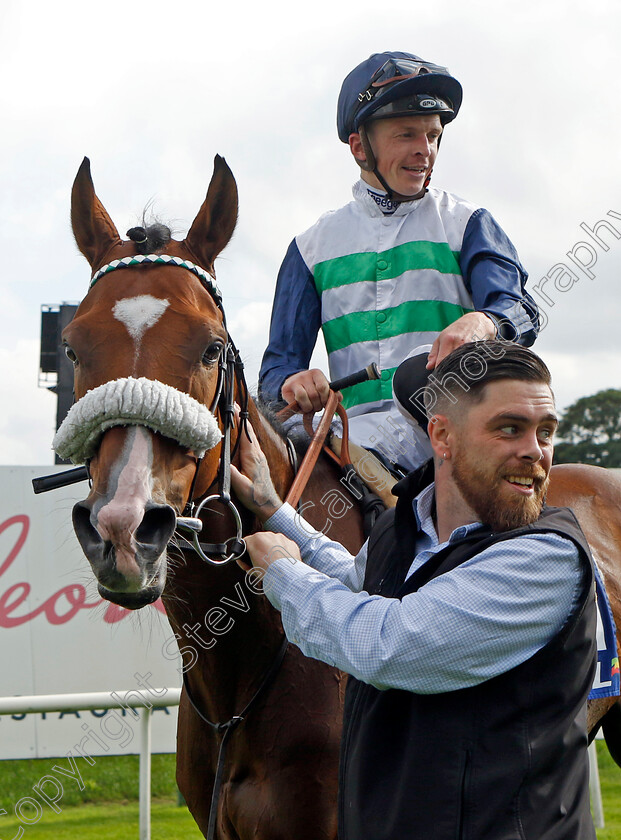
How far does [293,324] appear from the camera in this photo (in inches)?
131

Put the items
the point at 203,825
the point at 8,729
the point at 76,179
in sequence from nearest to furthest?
the point at 76,179 → the point at 203,825 → the point at 8,729

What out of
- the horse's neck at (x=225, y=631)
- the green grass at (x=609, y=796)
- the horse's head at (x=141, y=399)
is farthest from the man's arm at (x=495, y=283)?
the green grass at (x=609, y=796)

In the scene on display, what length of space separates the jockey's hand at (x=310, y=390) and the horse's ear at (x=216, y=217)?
0.57 meters

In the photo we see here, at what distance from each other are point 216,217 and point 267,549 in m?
1.02

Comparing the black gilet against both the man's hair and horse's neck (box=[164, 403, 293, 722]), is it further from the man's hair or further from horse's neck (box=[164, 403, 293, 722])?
horse's neck (box=[164, 403, 293, 722])

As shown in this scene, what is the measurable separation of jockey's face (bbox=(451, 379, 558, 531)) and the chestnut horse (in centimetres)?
62

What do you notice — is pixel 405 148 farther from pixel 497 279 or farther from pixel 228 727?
pixel 228 727

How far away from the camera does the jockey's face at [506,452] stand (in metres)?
1.82

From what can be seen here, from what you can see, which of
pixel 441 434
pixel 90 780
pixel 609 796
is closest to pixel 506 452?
pixel 441 434

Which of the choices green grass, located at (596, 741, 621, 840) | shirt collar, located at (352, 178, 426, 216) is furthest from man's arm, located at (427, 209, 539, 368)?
A: green grass, located at (596, 741, 621, 840)

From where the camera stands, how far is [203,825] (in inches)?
109

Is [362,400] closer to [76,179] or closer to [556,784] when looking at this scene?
[76,179]

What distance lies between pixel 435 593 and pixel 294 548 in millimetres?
514

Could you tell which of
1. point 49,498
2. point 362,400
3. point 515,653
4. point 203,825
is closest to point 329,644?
point 515,653
